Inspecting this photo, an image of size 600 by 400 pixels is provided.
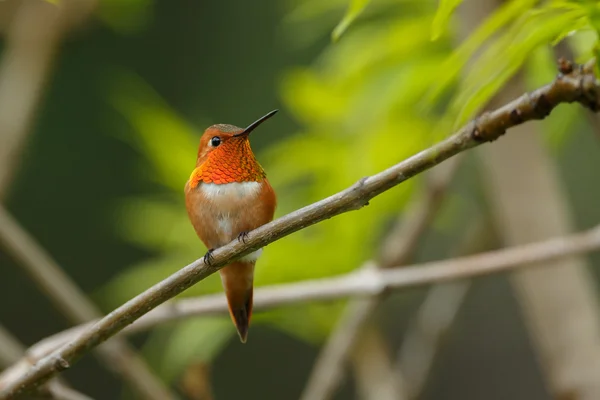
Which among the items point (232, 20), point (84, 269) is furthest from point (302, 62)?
point (84, 269)

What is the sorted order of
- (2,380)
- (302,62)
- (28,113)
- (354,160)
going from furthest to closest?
(302,62) → (28,113) → (354,160) → (2,380)

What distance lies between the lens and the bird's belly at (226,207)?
70 centimetres

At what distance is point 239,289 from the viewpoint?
2.46 feet

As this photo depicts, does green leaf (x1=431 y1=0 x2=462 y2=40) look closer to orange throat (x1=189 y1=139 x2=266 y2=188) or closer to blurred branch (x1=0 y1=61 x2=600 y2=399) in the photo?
blurred branch (x1=0 y1=61 x2=600 y2=399)

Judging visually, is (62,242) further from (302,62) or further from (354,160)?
(354,160)

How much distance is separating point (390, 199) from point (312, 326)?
32cm

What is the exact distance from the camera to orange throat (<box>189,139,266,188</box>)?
0.73 meters

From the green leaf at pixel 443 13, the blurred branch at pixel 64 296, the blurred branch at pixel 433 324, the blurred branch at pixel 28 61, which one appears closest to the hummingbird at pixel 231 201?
the green leaf at pixel 443 13

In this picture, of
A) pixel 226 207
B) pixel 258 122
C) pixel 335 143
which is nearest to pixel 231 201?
pixel 226 207

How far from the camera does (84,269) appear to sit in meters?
2.92

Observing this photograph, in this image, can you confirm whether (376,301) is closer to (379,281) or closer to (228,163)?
(379,281)

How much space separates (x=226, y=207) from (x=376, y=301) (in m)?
0.53

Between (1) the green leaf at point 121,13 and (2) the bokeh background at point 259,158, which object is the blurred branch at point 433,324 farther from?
(1) the green leaf at point 121,13

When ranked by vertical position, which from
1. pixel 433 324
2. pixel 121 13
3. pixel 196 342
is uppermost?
pixel 121 13
